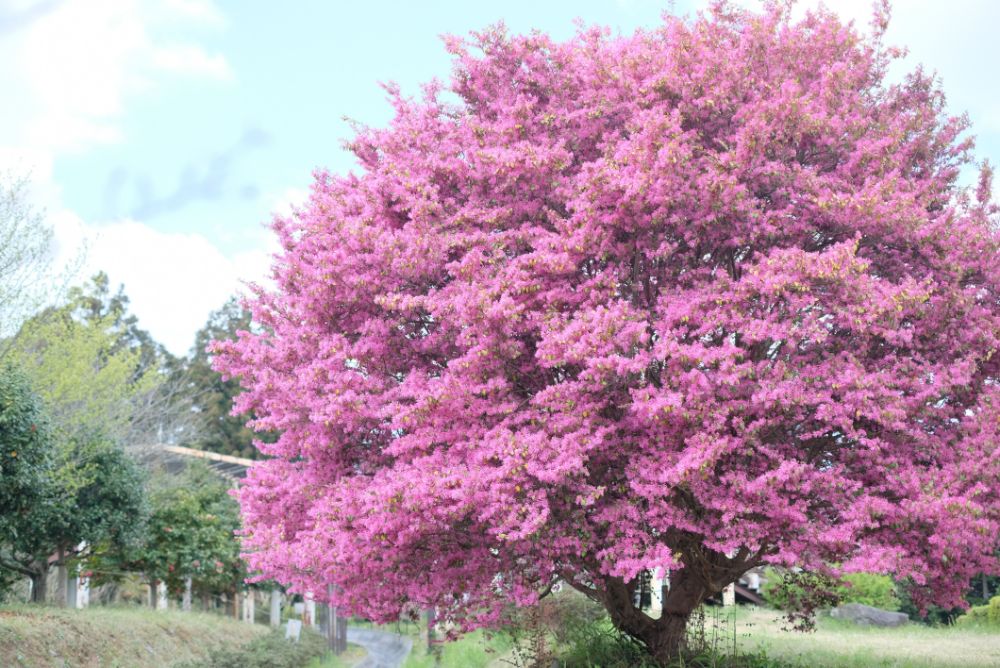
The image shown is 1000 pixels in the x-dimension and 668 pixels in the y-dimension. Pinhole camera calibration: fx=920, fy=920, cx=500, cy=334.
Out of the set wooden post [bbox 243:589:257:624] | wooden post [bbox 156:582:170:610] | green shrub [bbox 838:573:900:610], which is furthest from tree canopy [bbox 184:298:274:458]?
green shrub [bbox 838:573:900:610]

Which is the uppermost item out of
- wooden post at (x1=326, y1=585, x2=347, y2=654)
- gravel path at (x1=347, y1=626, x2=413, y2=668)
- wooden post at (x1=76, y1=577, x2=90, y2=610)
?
wooden post at (x1=76, y1=577, x2=90, y2=610)

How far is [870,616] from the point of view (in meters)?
27.7

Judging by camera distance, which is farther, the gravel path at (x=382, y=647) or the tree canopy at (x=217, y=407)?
the tree canopy at (x=217, y=407)

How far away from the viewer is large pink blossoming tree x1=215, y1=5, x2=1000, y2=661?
9.70 m

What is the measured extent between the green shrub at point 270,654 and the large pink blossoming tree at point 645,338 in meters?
6.93

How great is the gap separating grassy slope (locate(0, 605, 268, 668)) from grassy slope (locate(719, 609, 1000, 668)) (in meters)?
11.8

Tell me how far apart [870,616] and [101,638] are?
2140 cm

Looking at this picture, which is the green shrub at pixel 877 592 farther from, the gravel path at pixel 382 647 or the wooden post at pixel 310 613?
the wooden post at pixel 310 613

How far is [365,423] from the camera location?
11477 mm

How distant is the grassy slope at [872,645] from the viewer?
598 inches

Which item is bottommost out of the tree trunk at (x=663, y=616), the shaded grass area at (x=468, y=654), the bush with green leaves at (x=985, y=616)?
the shaded grass area at (x=468, y=654)

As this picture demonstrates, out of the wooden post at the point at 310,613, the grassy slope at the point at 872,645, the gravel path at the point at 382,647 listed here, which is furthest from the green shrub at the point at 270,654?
the wooden post at the point at 310,613

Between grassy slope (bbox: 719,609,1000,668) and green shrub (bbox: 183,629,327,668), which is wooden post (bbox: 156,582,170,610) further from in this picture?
grassy slope (bbox: 719,609,1000,668)

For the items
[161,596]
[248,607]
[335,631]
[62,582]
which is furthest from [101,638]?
[248,607]
